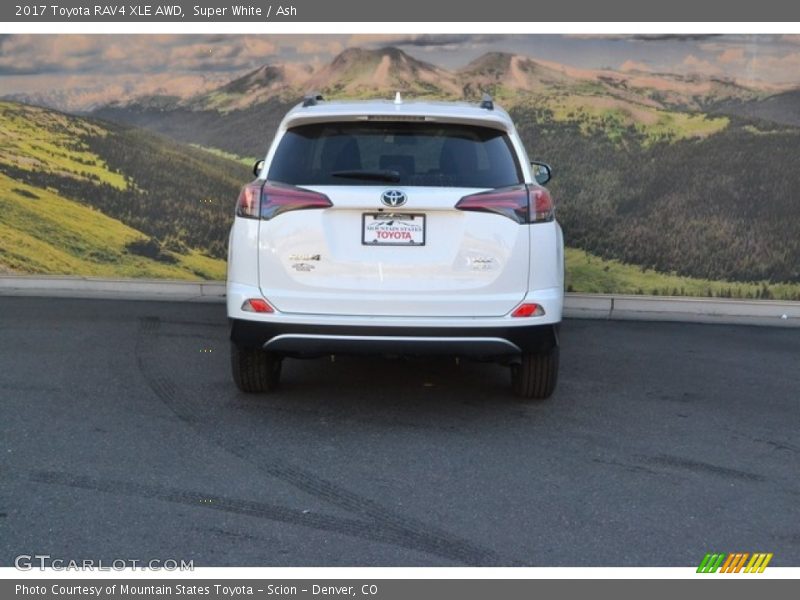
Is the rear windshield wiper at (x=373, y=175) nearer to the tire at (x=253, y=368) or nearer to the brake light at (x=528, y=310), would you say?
the brake light at (x=528, y=310)

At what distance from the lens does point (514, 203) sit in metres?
6.11

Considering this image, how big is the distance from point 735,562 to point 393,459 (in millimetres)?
1889

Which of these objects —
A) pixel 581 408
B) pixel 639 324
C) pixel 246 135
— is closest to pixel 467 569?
pixel 581 408

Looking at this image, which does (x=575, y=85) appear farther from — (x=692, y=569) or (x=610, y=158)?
(x=692, y=569)

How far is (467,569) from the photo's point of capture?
4301 mm

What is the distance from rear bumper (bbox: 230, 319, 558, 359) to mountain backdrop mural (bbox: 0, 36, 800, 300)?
507 centimetres

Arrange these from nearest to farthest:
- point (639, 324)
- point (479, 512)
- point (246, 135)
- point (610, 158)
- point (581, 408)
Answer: point (479, 512)
point (581, 408)
point (639, 324)
point (610, 158)
point (246, 135)

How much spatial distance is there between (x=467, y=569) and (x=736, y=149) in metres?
7.76

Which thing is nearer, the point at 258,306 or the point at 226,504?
the point at 226,504

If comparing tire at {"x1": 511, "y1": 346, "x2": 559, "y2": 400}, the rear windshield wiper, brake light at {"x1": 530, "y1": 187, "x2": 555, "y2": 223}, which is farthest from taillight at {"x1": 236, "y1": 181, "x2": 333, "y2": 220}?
tire at {"x1": 511, "y1": 346, "x2": 559, "y2": 400}

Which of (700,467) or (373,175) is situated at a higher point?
(373,175)

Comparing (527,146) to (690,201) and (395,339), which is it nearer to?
(690,201)

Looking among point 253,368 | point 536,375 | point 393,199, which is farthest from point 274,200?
point 536,375

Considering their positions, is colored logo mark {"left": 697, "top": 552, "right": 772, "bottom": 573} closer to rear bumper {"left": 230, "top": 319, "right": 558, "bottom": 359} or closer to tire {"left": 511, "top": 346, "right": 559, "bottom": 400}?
rear bumper {"left": 230, "top": 319, "right": 558, "bottom": 359}
